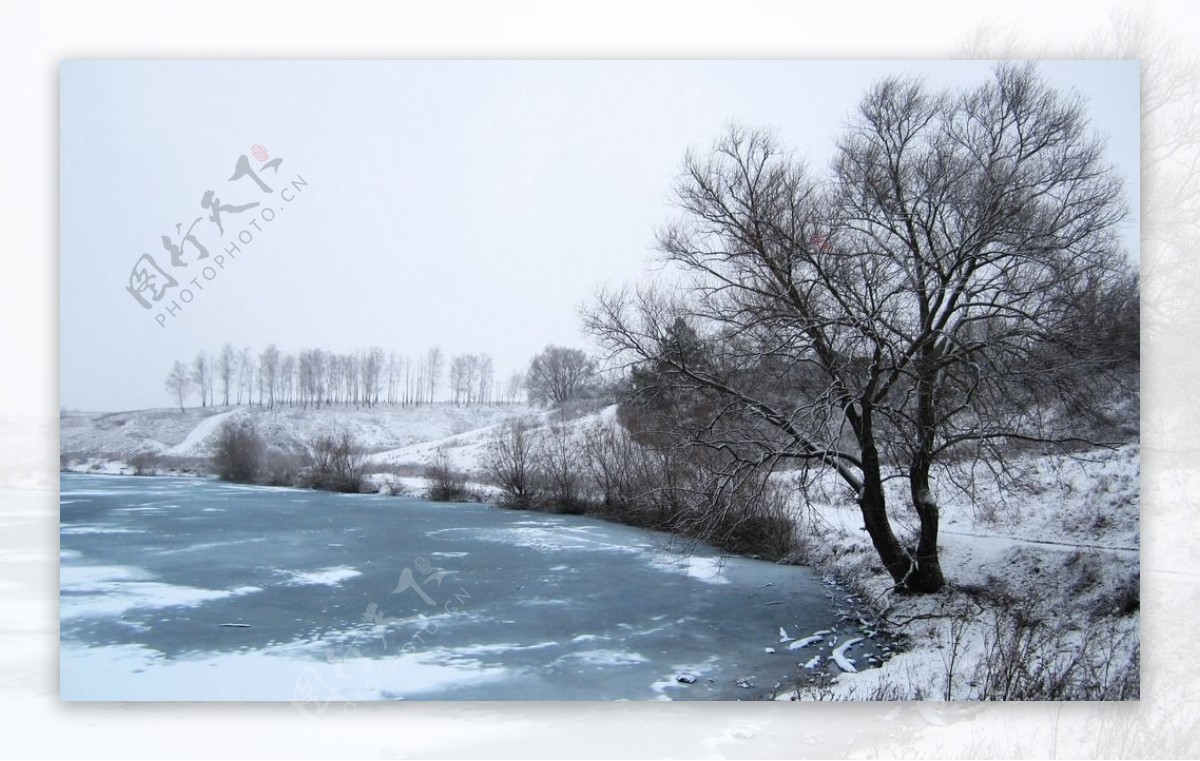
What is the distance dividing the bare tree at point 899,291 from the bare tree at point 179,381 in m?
2.52

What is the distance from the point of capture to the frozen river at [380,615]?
3.68m

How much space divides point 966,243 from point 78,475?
5.38 metres

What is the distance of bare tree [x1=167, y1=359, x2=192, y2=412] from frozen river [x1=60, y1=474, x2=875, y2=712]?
1.97 feet

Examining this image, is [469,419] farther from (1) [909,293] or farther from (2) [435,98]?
(1) [909,293]

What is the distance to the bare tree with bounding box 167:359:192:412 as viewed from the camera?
3977 millimetres

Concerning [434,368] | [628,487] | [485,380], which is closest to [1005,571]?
[628,487]

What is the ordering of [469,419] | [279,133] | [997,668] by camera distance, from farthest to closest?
[469,419] → [279,133] → [997,668]

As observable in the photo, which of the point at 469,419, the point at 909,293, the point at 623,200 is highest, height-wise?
the point at 623,200

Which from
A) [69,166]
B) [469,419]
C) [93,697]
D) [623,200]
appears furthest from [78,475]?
[623,200]

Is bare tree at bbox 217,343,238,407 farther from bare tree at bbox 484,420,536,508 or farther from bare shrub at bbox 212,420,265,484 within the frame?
bare tree at bbox 484,420,536,508

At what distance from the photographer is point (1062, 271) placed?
377 centimetres

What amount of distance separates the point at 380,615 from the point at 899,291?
11.9 ft

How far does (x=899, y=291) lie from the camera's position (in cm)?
384

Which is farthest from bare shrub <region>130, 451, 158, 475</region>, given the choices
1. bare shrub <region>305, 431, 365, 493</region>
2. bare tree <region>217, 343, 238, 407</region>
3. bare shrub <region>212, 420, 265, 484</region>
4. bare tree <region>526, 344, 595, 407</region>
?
bare tree <region>526, 344, 595, 407</region>
